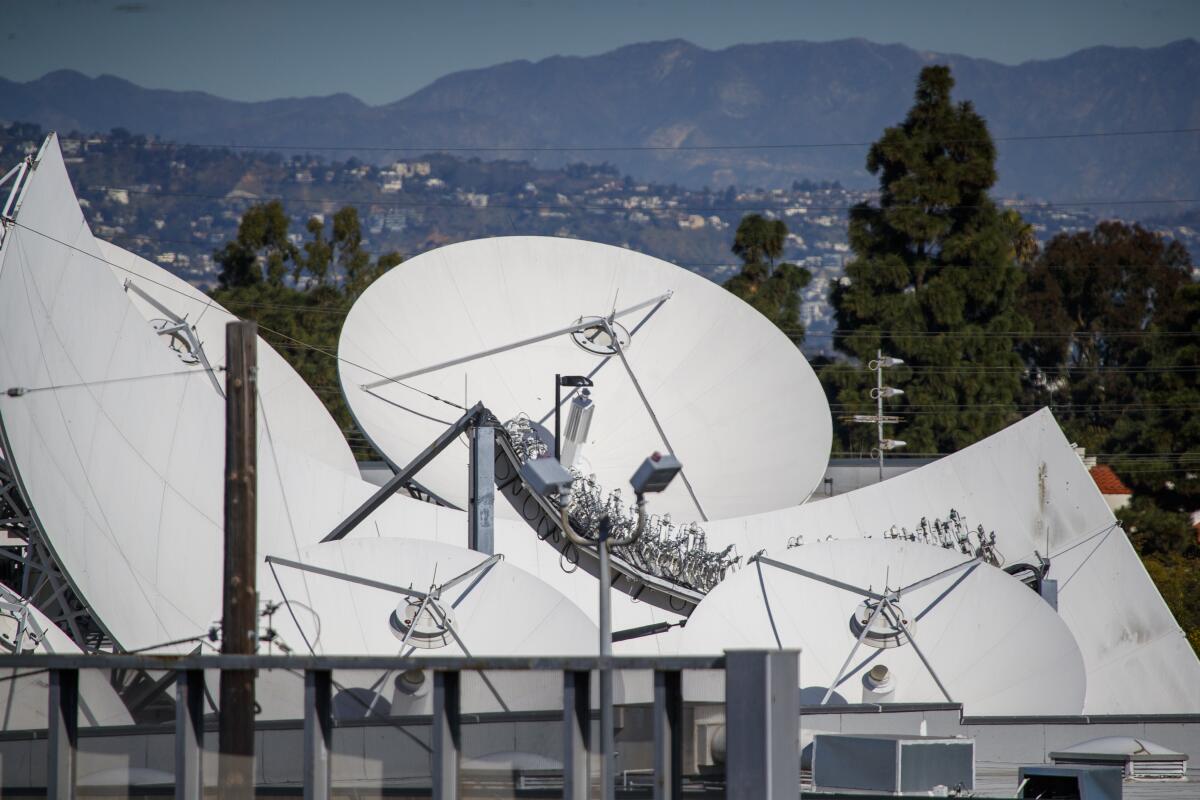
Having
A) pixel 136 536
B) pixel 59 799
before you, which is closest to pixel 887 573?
pixel 136 536

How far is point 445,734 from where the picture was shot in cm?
1064

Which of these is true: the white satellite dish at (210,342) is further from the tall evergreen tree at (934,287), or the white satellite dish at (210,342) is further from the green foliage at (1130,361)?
the tall evergreen tree at (934,287)

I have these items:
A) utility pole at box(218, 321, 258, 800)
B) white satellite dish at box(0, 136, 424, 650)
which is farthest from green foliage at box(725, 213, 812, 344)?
utility pole at box(218, 321, 258, 800)

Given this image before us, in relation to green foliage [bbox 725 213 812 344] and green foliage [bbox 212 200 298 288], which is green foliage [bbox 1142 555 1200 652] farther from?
green foliage [bbox 212 200 298 288]

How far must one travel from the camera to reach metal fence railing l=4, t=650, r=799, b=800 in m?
10.0

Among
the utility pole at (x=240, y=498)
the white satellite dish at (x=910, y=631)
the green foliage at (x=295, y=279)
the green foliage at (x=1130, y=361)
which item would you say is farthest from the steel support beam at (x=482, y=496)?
the green foliage at (x=295, y=279)

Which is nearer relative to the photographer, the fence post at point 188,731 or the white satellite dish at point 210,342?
the fence post at point 188,731

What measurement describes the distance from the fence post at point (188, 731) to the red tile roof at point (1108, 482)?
57.0m

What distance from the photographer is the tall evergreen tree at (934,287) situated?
65.8m

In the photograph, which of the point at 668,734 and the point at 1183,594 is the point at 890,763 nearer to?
the point at 668,734

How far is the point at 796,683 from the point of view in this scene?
33.3ft

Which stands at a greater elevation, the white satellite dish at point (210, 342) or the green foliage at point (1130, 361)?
the green foliage at point (1130, 361)

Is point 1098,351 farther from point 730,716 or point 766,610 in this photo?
point 730,716

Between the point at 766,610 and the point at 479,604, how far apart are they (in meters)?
4.41
